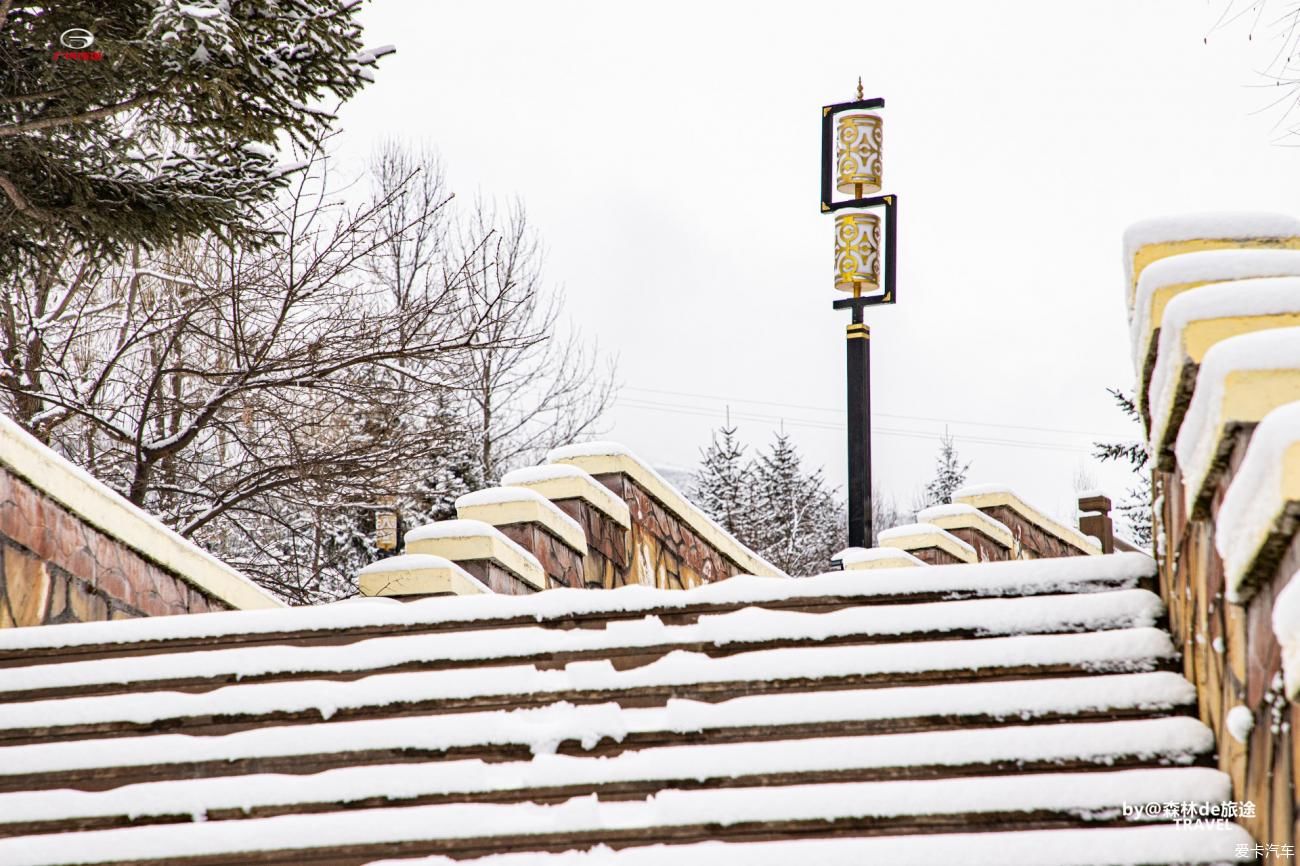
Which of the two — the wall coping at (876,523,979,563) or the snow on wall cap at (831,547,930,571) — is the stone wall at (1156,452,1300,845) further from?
the wall coping at (876,523,979,563)

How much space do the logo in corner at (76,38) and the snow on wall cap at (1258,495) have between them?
27.0ft

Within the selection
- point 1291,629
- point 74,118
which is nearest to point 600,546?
point 74,118

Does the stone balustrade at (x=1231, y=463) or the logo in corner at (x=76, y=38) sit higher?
the logo in corner at (x=76, y=38)

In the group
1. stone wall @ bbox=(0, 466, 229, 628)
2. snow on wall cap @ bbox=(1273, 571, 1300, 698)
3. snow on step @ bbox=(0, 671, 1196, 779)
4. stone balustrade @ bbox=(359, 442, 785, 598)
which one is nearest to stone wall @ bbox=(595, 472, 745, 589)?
stone balustrade @ bbox=(359, 442, 785, 598)

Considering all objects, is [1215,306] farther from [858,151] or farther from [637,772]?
[858,151]

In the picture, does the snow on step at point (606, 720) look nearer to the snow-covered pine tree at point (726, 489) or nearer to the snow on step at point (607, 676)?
the snow on step at point (607, 676)

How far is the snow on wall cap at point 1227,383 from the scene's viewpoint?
259cm

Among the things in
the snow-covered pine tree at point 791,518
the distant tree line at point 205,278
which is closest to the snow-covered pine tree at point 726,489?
the snow-covered pine tree at point 791,518

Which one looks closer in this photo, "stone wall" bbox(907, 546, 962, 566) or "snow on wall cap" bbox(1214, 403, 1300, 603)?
"snow on wall cap" bbox(1214, 403, 1300, 603)

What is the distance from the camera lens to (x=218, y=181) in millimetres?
10211

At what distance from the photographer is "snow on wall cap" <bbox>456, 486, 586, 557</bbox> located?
7641mm

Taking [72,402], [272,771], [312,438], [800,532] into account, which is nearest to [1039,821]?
[272,771]

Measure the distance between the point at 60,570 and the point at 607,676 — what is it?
273cm

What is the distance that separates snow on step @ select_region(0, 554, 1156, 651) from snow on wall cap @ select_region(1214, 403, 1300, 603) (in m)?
1.21
